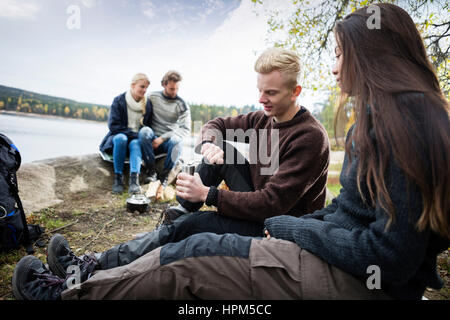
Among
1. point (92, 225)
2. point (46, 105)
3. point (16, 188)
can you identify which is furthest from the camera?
point (46, 105)

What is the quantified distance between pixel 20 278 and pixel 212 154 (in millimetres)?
1269

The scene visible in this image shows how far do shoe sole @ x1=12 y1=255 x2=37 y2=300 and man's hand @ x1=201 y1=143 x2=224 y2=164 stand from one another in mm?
1177

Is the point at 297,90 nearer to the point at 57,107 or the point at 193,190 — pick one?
the point at 193,190

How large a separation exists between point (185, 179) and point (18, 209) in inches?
61.3

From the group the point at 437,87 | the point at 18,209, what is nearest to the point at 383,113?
the point at 437,87

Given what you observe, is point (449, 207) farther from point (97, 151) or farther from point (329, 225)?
point (97, 151)

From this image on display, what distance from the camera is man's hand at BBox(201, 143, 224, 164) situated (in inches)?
74.3

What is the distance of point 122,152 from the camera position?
13.9 ft

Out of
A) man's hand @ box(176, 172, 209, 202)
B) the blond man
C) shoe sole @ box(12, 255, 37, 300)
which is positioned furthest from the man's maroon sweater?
shoe sole @ box(12, 255, 37, 300)

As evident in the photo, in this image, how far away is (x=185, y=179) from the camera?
5.44 feet

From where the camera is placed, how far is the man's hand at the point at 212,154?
1888 millimetres

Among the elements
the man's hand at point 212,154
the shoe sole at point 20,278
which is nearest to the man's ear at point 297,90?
the man's hand at point 212,154

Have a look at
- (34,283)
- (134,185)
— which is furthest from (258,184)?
(134,185)

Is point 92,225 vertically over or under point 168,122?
under
